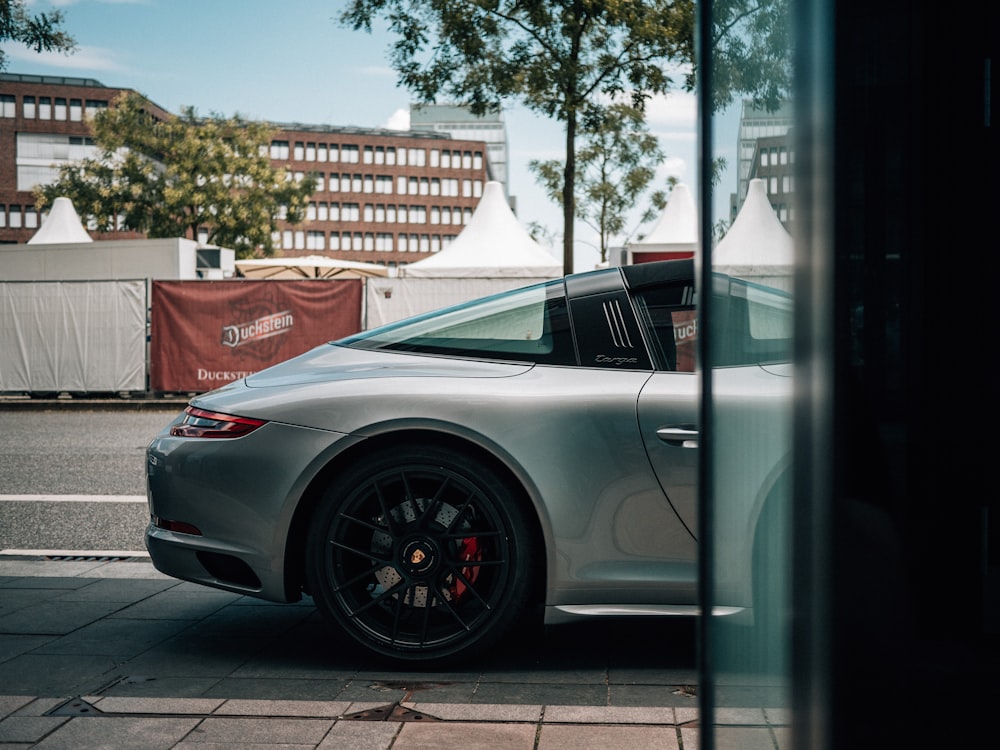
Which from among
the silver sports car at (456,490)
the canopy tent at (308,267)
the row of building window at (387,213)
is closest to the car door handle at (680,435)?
the silver sports car at (456,490)

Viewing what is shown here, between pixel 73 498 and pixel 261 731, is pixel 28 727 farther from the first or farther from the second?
pixel 73 498

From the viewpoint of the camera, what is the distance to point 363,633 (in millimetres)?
3738

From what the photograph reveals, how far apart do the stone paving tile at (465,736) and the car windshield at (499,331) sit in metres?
1.29

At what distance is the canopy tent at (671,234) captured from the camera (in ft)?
78.5

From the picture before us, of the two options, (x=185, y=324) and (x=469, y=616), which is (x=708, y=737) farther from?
(x=185, y=324)

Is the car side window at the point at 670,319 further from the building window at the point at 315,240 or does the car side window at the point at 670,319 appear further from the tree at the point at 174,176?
the building window at the point at 315,240

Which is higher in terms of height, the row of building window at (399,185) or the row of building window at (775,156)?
the row of building window at (399,185)

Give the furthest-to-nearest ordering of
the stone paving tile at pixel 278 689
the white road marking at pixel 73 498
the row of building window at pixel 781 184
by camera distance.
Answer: the white road marking at pixel 73 498 < the stone paving tile at pixel 278 689 < the row of building window at pixel 781 184

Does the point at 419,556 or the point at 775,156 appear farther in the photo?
the point at 419,556

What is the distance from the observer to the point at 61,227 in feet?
109

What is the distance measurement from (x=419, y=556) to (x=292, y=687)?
0.58m

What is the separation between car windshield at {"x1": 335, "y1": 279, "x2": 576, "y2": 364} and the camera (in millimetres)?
3965

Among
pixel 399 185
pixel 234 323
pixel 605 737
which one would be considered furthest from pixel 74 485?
pixel 399 185

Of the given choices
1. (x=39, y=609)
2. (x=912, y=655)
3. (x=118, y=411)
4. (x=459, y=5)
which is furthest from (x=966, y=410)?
(x=118, y=411)
